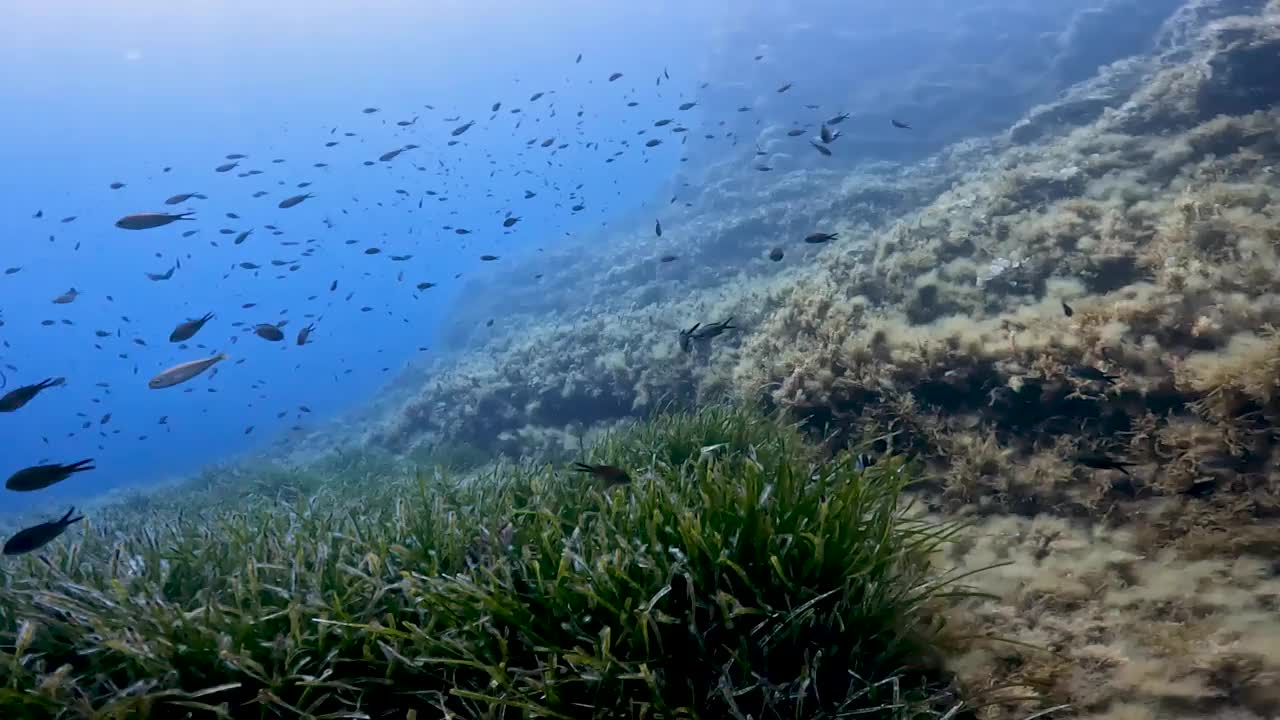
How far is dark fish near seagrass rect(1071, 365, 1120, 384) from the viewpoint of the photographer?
500cm

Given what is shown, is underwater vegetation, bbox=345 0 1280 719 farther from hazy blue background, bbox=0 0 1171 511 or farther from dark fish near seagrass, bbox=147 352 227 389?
hazy blue background, bbox=0 0 1171 511

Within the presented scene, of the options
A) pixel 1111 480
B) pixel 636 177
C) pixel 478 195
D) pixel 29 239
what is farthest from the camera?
pixel 478 195

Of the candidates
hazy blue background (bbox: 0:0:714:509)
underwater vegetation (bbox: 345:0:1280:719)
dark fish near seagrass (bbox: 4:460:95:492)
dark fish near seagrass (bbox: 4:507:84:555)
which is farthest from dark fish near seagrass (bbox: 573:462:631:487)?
hazy blue background (bbox: 0:0:714:509)

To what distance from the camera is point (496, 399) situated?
597 inches

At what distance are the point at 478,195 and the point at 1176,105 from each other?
202992mm

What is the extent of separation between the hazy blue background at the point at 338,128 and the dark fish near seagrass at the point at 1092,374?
28.8 metres

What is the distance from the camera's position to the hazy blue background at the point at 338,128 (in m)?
36.4

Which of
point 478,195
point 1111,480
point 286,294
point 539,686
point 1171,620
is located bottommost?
point 286,294

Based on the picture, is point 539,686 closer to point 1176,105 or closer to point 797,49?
point 1176,105

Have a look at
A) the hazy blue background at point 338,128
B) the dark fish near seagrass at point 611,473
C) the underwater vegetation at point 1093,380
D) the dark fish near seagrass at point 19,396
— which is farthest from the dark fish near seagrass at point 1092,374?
the hazy blue background at point 338,128

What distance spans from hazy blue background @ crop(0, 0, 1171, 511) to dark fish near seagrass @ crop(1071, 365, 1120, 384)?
28.8 metres

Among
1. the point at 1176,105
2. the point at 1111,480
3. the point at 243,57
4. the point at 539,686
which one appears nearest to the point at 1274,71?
the point at 1176,105

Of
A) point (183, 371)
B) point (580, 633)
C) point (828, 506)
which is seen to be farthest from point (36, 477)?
point (828, 506)

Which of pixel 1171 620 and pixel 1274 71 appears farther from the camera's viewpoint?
pixel 1274 71
